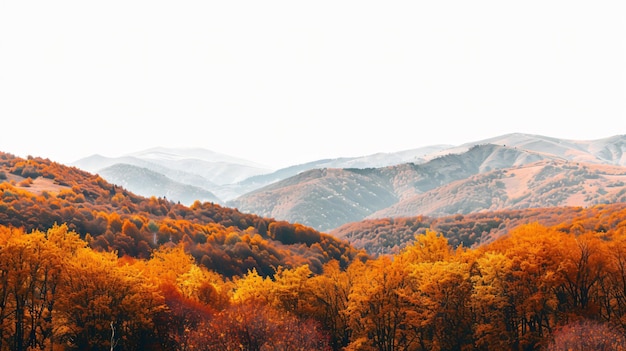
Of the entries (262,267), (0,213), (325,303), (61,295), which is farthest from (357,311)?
(0,213)

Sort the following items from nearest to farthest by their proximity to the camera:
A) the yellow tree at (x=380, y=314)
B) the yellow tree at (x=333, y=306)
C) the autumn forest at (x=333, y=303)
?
the autumn forest at (x=333, y=303) < the yellow tree at (x=380, y=314) < the yellow tree at (x=333, y=306)

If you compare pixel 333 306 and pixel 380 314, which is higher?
pixel 380 314

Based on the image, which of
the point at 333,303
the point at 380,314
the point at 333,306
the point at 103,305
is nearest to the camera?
the point at 103,305

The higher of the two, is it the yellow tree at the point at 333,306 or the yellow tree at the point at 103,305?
the yellow tree at the point at 103,305

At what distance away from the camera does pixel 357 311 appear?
75.9m

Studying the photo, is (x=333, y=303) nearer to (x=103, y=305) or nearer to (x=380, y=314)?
(x=380, y=314)

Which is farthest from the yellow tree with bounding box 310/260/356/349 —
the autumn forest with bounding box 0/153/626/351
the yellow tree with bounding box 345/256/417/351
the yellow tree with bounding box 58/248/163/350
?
the yellow tree with bounding box 58/248/163/350

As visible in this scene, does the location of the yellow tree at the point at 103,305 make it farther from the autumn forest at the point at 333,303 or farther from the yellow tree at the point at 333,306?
the yellow tree at the point at 333,306

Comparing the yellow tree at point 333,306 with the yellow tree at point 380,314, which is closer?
the yellow tree at point 380,314

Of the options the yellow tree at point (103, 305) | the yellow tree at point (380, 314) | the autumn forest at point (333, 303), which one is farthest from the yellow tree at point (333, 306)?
the yellow tree at point (103, 305)

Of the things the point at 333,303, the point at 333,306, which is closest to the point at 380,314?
the point at 333,306

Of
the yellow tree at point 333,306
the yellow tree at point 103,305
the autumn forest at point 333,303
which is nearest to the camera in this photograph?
the autumn forest at point 333,303

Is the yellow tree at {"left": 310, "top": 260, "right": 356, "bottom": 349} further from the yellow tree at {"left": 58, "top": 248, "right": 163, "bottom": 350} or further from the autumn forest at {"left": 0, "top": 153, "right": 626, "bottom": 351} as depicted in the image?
the yellow tree at {"left": 58, "top": 248, "right": 163, "bottom": 350}

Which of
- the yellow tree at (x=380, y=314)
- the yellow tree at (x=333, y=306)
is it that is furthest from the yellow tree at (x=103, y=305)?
the yellow tree at (x=380, y=314)
